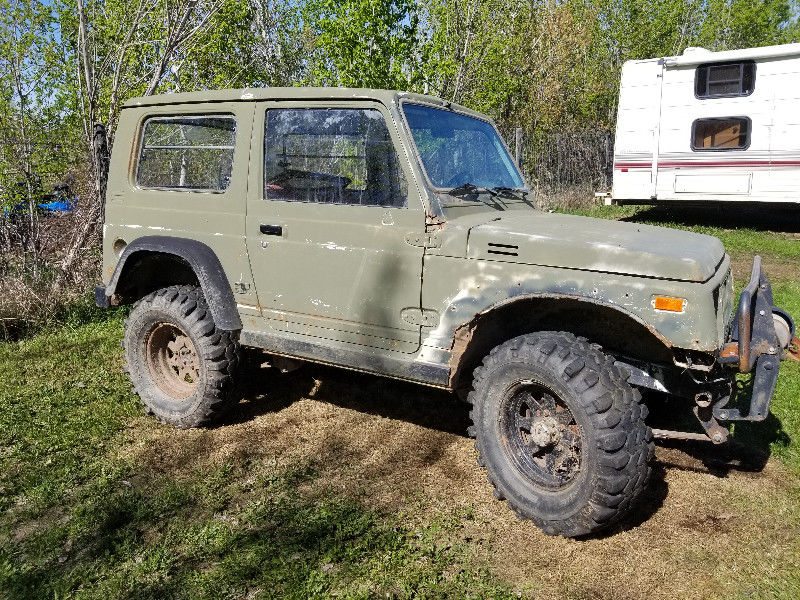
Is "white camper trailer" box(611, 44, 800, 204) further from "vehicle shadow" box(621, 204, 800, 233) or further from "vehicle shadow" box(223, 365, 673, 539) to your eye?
"vehicle shadow" box(223, 365, 673, 539)

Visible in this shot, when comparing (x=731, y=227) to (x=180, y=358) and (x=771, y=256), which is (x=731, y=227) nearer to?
(x=771, y=256)

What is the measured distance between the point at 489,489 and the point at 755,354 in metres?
1.46

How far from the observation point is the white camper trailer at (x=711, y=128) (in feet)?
35.9

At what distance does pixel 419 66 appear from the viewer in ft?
33.6

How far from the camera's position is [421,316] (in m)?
3.40

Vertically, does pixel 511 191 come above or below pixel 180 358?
above

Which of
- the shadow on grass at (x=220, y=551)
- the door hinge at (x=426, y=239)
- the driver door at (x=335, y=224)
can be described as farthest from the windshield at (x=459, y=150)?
the shadow on grass at (x=220, y=551)

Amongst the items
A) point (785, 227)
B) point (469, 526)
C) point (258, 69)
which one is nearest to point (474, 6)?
point (258, 69)

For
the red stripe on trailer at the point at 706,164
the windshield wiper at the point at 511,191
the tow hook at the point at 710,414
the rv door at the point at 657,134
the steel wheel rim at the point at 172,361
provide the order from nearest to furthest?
the tow hook at the point at 710,414 < the windshield wiper at the point at 511,191 < the steel wheel rim at the point at 172,361 < the red stripe on trailer at the point at 706,164 < the rv door at the point at 657,134

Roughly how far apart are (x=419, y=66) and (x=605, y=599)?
902cm

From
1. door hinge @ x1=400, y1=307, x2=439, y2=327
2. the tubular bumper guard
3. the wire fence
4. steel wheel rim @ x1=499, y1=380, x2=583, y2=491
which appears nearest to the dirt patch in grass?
steel wheel rim @ x1=499, y1=380, x2=583, y2=491

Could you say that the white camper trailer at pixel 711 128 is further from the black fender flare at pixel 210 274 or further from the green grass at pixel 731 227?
the black fender flare at pixel 210 274

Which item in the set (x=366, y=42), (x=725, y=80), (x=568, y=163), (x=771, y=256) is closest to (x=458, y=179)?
(x=366, y=42)

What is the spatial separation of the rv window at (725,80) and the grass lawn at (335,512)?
8388mm
